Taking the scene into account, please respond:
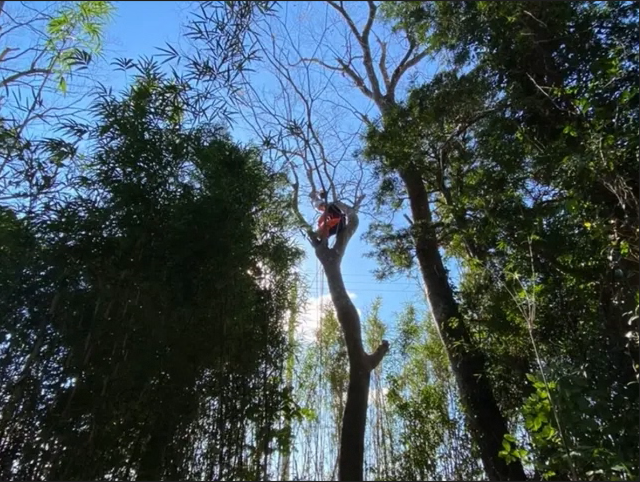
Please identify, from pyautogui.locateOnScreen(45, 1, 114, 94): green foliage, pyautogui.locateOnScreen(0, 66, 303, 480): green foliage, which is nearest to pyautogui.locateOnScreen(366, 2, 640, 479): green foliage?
pyautogui.locateOnScreen(0, 66, 303, 480): green foliage

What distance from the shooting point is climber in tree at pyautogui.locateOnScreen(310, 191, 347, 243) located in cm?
369

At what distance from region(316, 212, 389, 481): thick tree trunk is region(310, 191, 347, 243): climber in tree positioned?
76 millimetres

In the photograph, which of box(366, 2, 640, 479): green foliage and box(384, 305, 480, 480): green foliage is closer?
box(366, 2, 640, 479): green foliage

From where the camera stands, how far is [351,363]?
10.8 ft

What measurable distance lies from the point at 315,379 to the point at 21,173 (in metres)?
1.96

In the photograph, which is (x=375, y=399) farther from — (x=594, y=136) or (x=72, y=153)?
(x=72, y=153)

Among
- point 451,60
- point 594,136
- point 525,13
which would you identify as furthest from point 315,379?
point 525,13

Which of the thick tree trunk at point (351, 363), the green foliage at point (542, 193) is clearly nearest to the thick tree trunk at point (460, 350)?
the green foliage at point (542, 193)

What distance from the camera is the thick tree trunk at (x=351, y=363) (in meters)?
2.86

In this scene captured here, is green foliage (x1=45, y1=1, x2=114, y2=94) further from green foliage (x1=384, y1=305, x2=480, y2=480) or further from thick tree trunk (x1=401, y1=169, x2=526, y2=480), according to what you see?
green foliage (x1=384, y1=305, x2=480, y2=480)

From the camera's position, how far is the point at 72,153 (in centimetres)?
235

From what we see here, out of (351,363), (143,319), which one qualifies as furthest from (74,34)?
(351,363)

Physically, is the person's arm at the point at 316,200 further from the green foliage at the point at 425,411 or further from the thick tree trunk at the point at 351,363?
the green foliage at the point at 425,411

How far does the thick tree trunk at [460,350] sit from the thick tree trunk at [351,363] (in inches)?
18.5
